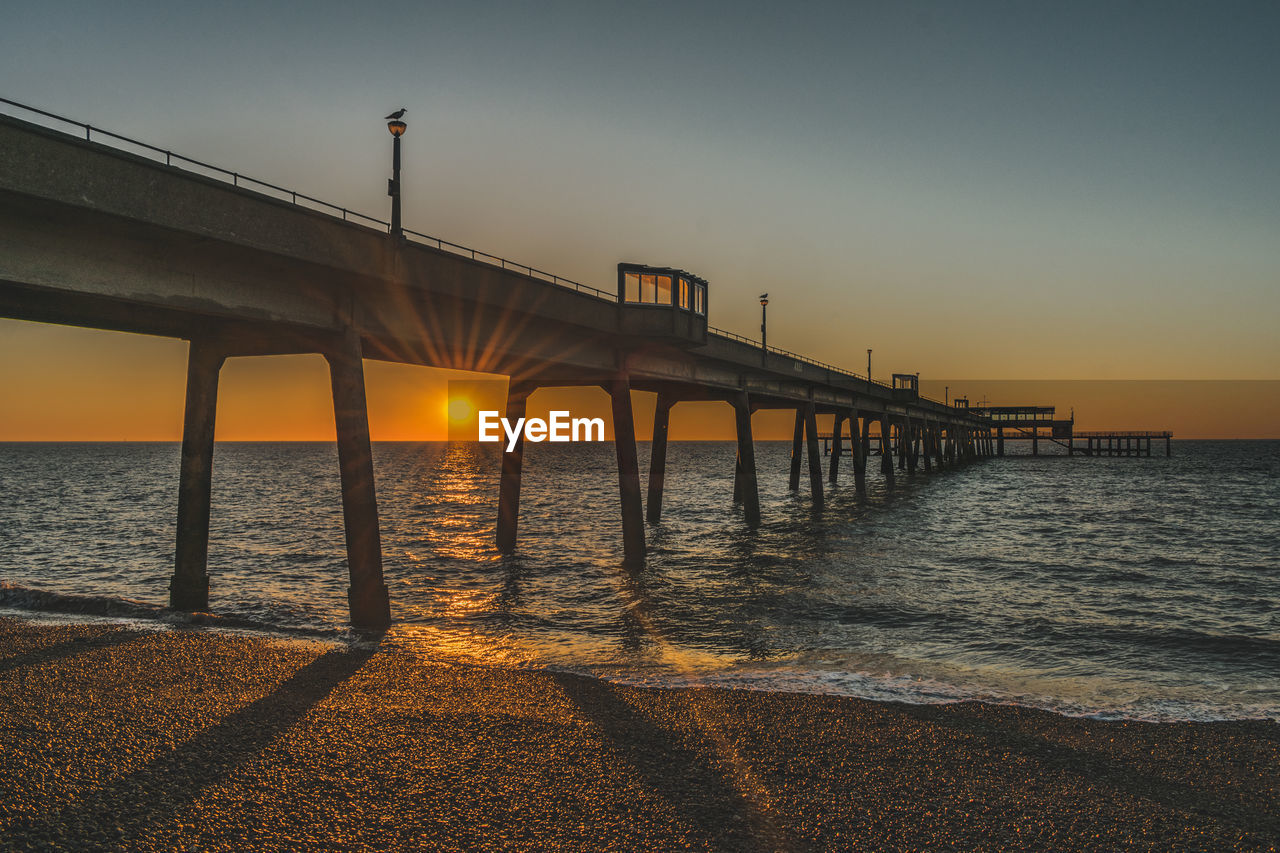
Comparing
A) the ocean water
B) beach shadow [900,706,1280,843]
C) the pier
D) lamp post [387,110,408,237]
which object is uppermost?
lamp post [387,110,408,237]

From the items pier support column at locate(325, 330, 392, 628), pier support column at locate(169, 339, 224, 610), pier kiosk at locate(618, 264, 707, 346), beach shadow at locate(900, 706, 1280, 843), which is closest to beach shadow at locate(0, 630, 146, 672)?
pier support column at locate(325, 330, 392, 628)

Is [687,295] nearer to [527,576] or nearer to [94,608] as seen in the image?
[527,576]

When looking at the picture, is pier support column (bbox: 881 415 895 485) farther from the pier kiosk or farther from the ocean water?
the pier kiosk

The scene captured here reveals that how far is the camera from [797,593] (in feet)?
64.3

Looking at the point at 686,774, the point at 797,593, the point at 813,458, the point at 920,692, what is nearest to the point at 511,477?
the point at 797,593

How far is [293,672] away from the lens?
10.0m

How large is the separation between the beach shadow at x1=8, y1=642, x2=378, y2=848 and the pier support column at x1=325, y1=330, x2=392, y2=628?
4.94 m

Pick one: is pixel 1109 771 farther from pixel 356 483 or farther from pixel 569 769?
pixel 356 483

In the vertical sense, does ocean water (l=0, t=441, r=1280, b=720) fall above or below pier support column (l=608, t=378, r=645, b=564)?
below

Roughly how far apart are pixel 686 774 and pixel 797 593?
13325 millimetres

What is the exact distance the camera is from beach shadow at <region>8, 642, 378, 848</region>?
18.7 ft

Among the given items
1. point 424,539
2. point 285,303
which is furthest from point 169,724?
point 424,539

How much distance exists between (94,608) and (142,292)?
741 cm

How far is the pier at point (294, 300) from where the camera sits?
9938mm
